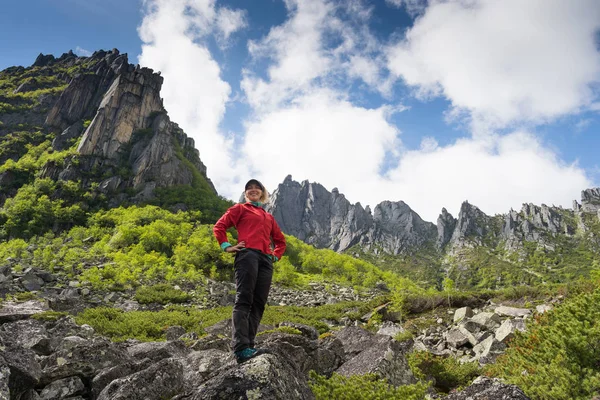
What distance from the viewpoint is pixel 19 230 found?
49562mm

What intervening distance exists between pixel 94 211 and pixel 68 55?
102 meters

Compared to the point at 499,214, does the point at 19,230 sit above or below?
below

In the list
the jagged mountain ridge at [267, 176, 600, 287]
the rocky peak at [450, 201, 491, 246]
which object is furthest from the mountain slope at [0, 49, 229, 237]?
the rocky peak at [450, 201, 491, 246]

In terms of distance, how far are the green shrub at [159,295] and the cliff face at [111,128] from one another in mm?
40139

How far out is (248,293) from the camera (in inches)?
159

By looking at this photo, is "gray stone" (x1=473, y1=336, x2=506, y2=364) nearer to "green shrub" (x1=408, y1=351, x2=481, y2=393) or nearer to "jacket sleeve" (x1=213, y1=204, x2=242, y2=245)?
"green shrub" (x1=408, y1=351, x2=481, y2=393)

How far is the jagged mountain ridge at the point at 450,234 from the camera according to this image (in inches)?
4811

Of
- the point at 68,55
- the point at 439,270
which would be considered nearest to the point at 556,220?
the point at 439,270

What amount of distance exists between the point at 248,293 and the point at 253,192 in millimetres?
1567

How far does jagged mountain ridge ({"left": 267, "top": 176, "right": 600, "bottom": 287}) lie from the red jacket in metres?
117

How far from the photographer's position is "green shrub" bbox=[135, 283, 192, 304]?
23075mm

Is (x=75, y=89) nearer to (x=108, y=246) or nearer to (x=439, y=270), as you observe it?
(x=108, y=246)

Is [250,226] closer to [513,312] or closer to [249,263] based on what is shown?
[249,263]

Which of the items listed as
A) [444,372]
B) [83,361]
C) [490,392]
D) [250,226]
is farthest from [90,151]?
[490,392]
